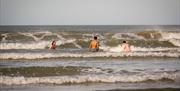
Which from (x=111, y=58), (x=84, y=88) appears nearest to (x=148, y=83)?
(x=84, y=88)

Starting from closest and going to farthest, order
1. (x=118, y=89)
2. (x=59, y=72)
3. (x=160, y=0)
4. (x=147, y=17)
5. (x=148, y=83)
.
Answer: (x=118, y=89), (x=148, y=83), (x=59, y=72), (x=160, y=0), (x=147, y=17)

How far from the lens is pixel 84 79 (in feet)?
16.4

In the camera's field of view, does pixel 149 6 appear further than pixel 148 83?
Yes

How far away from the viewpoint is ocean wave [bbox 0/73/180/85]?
190 inches

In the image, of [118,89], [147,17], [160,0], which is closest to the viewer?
[118,89]

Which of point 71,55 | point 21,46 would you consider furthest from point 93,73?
point 21,46

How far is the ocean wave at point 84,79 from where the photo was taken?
4.84 metres

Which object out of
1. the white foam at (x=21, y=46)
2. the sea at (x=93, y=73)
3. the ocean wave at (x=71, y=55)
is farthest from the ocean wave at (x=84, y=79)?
the white foam at (x=21, y=46)

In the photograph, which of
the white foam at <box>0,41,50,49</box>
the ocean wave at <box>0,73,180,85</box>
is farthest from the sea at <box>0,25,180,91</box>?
the white foam at <box>0,41,50,49</box>

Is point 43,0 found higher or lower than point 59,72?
higher

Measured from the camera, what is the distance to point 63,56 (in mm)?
7773

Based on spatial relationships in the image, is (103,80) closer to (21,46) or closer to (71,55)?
(71,55)

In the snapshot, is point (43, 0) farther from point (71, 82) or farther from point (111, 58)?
point (71, 82)

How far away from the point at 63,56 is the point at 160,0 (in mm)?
2395
